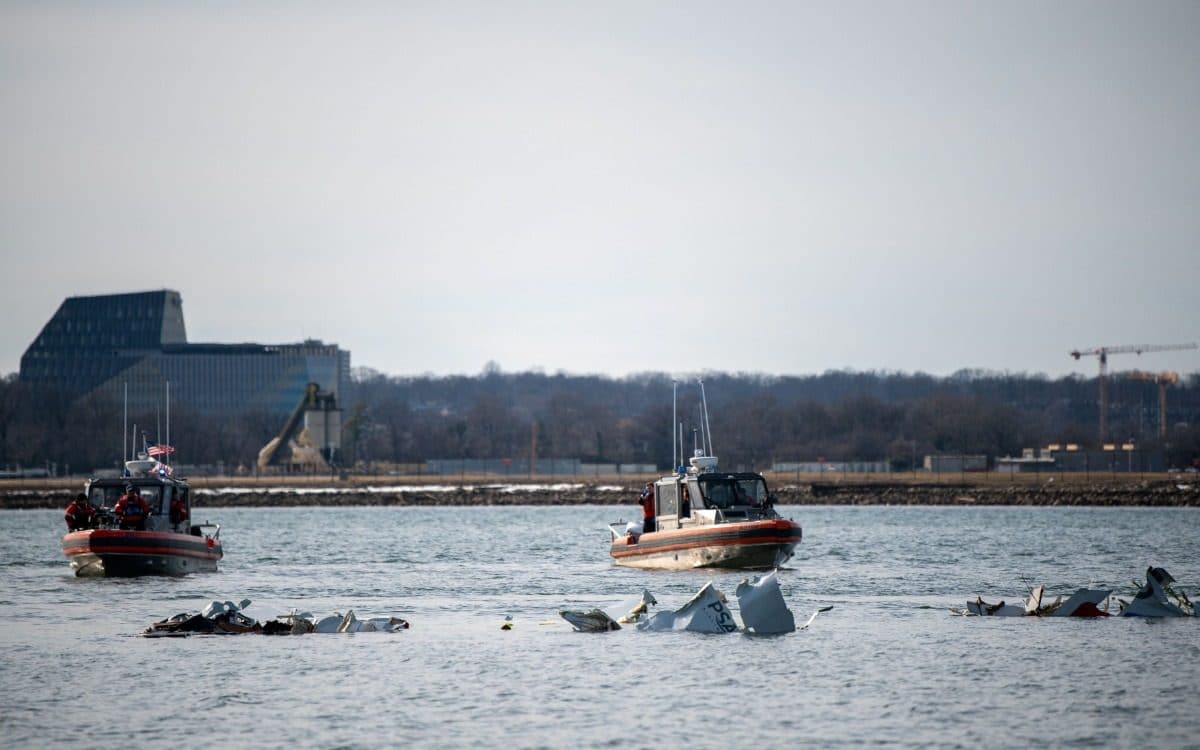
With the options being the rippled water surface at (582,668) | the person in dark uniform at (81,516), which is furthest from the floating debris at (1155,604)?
the person in dark uniform at (81,516)

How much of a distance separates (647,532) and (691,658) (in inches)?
889

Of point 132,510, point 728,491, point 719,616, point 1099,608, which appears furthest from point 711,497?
point 132,510

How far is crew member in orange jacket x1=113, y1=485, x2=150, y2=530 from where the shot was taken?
1988 inches

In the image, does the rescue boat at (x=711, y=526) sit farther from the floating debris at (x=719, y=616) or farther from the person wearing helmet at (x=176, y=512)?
the person wearing helmet at (x=176, y=512)

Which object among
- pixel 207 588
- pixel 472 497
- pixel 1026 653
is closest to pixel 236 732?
pixel 1026 653

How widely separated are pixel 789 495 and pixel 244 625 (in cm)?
9566

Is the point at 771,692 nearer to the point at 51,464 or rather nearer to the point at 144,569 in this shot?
the point at 144,569

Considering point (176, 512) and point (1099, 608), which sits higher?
point (176, 512)

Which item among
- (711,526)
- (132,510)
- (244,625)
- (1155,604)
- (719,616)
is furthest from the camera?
(132,510)

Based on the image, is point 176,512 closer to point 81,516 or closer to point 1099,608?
point 81,516

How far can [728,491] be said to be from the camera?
169 ft

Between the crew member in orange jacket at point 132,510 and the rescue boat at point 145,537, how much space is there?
25 centimetres

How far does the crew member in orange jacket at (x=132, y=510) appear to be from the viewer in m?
50.5

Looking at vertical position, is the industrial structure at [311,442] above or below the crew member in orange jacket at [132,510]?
above
